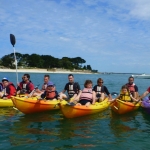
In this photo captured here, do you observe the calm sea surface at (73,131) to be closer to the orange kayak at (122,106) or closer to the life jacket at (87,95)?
the orange kayak at (122,106)

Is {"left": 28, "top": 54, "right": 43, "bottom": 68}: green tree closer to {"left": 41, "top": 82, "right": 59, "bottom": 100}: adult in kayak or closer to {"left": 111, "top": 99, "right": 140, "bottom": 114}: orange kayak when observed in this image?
{"left": 41, "top": 82, "right": 59, "bottom": 100}: adult in kayak

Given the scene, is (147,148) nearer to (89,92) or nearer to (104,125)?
(104,125)

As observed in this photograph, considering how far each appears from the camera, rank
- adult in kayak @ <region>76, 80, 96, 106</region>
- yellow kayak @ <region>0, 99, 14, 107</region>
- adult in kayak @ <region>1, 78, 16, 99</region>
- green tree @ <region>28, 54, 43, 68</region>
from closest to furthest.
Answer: adult in kayak @ <region>76, 80, 96, 106</region> → yellow kayak @ <region>0, 99, 14, 107</region> → adult in kayak @ <region>1, 78, 16, 99</region> → green tree @ <region>28, 54, 43, 68</region>

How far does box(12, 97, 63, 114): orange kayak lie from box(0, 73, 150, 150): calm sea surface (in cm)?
23

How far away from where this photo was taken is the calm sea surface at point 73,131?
19.5 ft

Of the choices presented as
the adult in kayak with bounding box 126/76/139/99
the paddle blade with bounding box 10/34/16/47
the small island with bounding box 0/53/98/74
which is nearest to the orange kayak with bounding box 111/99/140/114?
the adult in kayak with bounding box 126/76/139/99

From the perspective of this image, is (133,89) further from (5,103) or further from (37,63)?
(37,63)

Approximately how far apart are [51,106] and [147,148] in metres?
4.55

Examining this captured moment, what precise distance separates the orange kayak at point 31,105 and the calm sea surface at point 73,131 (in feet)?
0.75

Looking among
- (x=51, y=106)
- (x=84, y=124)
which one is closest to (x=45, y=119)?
(x=51, y=106)

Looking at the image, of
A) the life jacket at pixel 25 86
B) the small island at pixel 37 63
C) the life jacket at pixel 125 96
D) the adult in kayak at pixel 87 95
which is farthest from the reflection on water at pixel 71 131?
the small island at pixel 37 63

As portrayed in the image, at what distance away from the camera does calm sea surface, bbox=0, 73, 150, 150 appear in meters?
5.95

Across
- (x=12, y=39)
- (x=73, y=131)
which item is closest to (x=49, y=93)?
(x=73, y=131)

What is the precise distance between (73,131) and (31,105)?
245 centimetres
